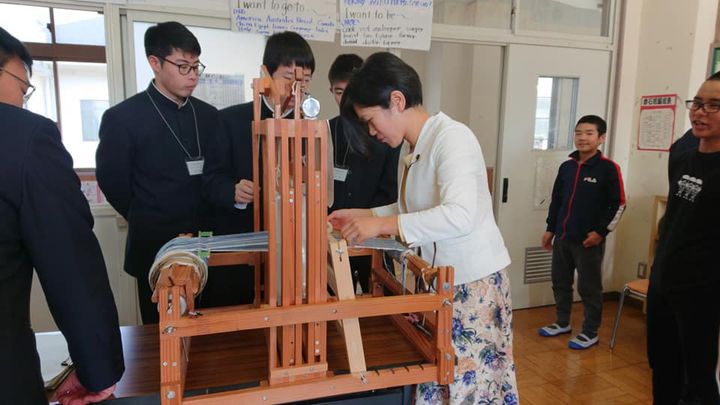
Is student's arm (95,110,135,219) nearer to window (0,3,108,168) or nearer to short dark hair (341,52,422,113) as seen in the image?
window (0,3,108,168)

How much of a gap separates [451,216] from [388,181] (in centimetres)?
93

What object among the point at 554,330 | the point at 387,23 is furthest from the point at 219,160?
the point at 554,330

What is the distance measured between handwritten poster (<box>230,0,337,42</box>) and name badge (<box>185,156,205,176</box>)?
95 centimetres

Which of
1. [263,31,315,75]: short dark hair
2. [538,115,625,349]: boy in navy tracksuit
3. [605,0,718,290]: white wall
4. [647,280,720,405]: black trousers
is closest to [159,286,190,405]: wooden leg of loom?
[263,31,315,75]: short dark hair

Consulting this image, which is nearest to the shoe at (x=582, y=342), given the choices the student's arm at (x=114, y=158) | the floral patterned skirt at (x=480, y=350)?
the floral patterned skirt at (x=480, y=350)

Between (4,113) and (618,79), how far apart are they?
370 cm

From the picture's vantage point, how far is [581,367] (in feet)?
8.46

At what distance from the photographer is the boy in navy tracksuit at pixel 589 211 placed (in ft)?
9.07

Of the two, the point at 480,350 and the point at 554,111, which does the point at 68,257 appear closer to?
the point at 480,350

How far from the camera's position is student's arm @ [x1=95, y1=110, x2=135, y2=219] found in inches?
70.4

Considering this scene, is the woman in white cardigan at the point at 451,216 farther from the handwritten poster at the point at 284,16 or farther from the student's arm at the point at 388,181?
the handwritten poster at the point at 284,16

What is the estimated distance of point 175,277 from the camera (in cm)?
83

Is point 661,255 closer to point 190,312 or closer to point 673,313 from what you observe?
point 673,313

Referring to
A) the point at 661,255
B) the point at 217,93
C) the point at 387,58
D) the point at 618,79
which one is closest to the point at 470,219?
the point at 387,58
